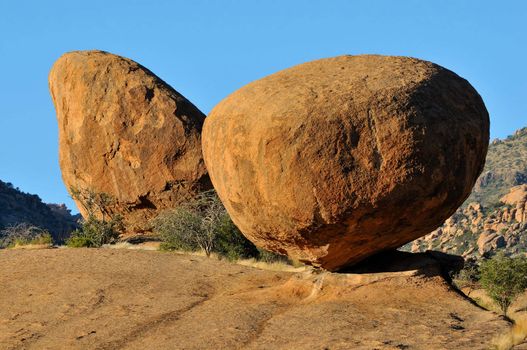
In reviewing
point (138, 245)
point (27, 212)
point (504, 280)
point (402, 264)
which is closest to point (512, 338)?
point (402, 264)

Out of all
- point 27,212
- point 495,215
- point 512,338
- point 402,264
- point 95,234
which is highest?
point 27,212

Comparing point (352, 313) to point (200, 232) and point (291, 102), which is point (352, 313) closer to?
point (291, 102)

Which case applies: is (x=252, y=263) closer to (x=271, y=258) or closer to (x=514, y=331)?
(x=271, y=258)

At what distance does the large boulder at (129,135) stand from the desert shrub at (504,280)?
925 cm

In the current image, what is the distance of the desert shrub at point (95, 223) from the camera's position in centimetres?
2130

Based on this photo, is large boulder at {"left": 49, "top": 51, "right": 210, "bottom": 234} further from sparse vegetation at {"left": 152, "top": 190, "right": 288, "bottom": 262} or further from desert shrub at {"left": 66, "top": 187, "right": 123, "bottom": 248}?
sparse vegetation at {"left": 152, "top": 190, "right": 288, "bottom": 262}

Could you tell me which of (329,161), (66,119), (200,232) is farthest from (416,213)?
(66,119)

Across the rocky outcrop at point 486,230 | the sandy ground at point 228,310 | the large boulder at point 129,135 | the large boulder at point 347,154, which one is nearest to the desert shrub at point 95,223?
the large boulder at point 129,135

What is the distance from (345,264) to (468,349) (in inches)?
141

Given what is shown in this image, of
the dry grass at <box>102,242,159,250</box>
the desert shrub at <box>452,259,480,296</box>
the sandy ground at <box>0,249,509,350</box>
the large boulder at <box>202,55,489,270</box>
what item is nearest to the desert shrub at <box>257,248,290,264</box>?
the dry grass at <box>102,242,159,250</box>

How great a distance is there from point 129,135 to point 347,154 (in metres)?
11.5

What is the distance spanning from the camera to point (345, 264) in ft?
45.4

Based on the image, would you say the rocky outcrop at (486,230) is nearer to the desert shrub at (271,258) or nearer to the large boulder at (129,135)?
the large boulder at (129,135)

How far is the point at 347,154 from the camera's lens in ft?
39.7
